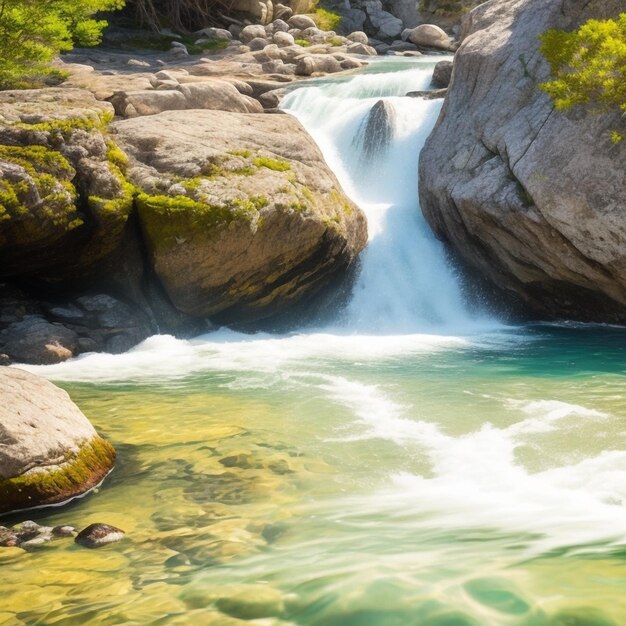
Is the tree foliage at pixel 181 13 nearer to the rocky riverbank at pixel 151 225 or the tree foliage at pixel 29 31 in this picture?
the tree foliage at pixel 29 31

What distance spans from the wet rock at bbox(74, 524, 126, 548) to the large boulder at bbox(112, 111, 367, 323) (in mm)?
8813

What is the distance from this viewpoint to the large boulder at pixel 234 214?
1445 centimetres

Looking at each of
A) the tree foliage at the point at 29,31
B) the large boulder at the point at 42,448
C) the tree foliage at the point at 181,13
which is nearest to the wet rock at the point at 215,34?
the tree foliage at the point at 181,13

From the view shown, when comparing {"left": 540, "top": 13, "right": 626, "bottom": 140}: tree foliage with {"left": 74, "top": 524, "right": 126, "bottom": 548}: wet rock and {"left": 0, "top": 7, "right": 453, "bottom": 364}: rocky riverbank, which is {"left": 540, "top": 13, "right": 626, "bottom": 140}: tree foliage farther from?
{"left": 74, "top": 524, "right": 126, "bottom": 548}: wet rock

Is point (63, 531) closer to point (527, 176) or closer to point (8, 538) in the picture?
point (8, 538)

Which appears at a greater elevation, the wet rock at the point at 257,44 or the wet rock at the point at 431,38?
Result: the wet rock at the point at 431,38

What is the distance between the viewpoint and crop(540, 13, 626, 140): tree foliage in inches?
536

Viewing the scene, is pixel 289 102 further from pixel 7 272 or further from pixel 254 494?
pixel 254 494

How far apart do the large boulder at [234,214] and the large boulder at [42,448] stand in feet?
21.9

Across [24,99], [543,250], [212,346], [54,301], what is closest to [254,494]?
[212,346]

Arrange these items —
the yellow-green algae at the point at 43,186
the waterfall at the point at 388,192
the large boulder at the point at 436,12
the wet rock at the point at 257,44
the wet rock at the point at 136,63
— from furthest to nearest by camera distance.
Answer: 1. the large boulder at the point at 436,12
2. the wet rock at the point at 257,44
3. the wet rock at the point at 136,63
4. the waterfall at the point at 388,192
5. the yellow-green algae at the point at 43,186

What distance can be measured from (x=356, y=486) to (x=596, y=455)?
2.39 m

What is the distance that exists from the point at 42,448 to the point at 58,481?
32cm

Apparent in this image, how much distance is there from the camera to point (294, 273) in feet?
52.3
